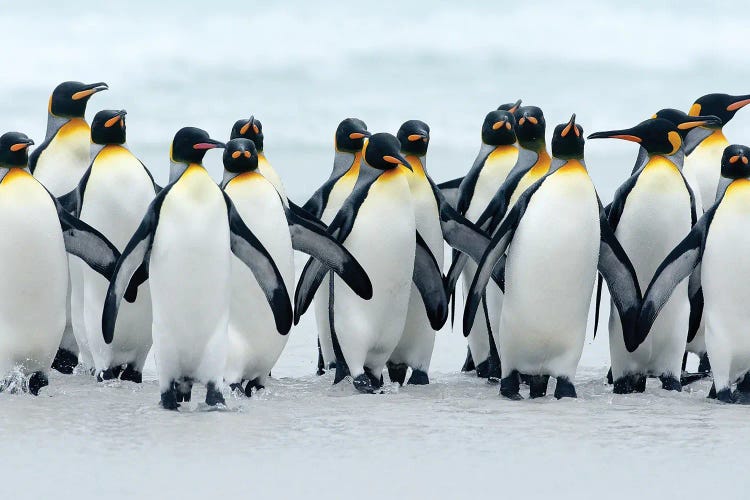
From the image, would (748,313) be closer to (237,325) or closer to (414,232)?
(414,232)

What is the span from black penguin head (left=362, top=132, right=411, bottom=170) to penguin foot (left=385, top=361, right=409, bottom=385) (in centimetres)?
114

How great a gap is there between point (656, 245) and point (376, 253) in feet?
4.51

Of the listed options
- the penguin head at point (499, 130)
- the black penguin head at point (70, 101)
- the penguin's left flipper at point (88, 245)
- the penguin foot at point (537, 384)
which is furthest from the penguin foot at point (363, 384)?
the black penguin head at point (70, 101)

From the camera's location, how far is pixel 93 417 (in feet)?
17.1

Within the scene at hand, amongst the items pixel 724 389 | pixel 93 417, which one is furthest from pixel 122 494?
pixel 724 389

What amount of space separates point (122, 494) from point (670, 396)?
3.11m

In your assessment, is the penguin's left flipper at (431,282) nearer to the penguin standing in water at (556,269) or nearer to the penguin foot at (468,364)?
the penguin standing in water at (556,269)

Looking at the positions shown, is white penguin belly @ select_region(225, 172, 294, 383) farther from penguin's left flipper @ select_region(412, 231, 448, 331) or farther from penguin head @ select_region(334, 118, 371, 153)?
penguin head @ select_region(334, 118, 371, 153)

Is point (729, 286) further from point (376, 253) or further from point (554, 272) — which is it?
point (376, 253)

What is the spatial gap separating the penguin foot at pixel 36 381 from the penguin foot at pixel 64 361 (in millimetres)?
1342

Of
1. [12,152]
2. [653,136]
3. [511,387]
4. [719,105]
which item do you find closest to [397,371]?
[511,387]

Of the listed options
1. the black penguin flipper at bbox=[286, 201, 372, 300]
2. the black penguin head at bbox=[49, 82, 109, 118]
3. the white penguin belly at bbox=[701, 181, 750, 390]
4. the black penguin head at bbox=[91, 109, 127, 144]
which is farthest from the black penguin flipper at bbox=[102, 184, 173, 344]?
the white penguin belly at bbox=[701, 181, 750, 390]

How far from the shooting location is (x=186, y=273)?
17.4ft

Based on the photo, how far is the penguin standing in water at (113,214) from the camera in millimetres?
6422
